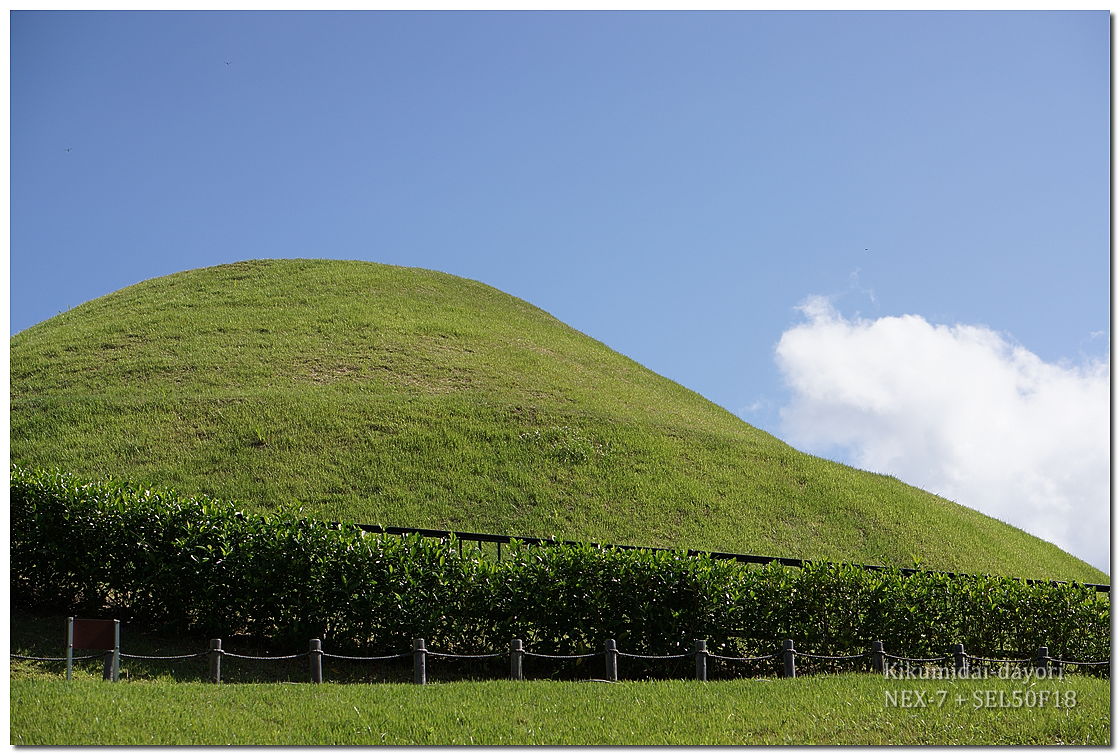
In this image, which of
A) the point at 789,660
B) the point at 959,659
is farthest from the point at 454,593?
the point at 959,659

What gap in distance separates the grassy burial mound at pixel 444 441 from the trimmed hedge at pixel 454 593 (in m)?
1.48

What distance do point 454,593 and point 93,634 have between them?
192 inches

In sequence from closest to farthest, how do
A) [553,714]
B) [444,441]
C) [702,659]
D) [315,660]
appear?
[553,714]
[315,660]
[702,659]
[444,441]

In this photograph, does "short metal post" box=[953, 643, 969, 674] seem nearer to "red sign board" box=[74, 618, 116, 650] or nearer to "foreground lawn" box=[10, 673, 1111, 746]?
"foreground lawn" box=[10, 673, 1111, 746]

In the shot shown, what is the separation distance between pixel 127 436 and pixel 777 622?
2282 cm

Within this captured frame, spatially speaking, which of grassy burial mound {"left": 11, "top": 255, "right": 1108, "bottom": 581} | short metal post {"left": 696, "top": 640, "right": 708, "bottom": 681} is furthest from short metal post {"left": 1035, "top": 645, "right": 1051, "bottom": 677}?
grassy burial mound {"left": 11, "top": 255, "right": 1108, "bottom": 581}

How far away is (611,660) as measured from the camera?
12719 mm

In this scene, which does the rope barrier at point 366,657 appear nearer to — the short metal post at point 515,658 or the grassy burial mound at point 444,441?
the short metal post at point 515,658

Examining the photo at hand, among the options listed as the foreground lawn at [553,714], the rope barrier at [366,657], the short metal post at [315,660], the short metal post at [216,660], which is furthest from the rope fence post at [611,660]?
the short metal post at [216,660]

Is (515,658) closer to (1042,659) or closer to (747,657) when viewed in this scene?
(747,657)

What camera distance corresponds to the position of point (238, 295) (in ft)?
158

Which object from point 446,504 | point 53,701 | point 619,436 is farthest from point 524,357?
point 53,701

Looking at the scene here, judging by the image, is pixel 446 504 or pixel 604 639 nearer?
pixel 604 639

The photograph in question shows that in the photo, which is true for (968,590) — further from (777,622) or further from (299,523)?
(299,523)
